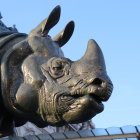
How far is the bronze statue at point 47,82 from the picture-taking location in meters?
1.40

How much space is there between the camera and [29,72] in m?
1.49

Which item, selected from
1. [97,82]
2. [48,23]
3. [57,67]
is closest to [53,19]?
[48,23]

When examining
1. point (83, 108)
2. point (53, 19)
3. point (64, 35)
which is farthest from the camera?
point (64, 35)

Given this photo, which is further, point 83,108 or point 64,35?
point 64,35

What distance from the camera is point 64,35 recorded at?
5.52ft

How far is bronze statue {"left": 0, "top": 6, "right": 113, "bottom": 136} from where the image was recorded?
140 centimetres

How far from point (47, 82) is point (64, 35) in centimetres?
28

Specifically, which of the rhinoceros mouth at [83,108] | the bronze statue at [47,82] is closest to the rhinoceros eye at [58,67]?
the bronze statue at [47,82]

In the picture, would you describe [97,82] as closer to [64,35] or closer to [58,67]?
[58,67]

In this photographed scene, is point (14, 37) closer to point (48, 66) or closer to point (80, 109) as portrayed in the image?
point (48, 66)

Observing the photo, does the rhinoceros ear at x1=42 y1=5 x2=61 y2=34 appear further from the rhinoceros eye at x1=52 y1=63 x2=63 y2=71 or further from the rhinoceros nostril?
the rhinoceros nostril

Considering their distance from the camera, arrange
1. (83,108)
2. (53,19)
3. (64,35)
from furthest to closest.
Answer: (64,35) < (53,19) < (83,108)

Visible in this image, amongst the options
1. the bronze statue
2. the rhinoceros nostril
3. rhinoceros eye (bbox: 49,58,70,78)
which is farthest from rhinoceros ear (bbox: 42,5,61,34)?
the rhinoceros nostril

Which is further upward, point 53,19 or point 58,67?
point 53,19
